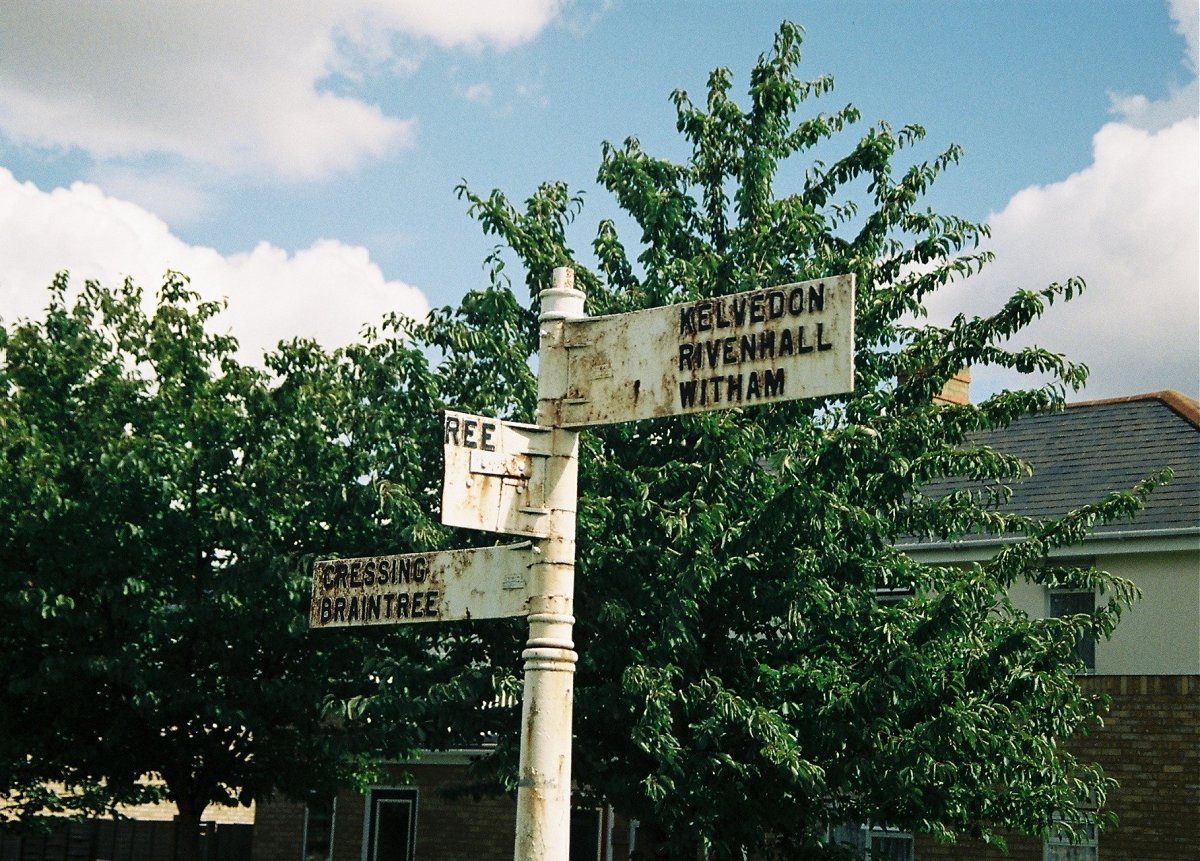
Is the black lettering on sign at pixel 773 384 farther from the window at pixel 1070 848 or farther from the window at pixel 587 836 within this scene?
the window at pixel 587 836

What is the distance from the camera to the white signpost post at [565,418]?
518cm

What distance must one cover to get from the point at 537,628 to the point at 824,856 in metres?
8.51

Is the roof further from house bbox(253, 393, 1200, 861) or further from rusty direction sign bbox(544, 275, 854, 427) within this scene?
rusty direction sign bbox(544, 275, 854, 427)

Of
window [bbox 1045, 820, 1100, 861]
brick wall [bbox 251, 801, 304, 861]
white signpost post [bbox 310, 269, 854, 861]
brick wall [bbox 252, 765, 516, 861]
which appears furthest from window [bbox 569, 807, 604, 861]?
white signpost post [bbox 310, 269, 854, 861]

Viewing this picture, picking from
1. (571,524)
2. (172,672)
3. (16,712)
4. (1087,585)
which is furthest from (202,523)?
(571,524)

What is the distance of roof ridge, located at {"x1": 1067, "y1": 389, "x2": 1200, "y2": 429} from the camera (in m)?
20.7

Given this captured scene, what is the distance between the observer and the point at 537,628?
17.9 ft

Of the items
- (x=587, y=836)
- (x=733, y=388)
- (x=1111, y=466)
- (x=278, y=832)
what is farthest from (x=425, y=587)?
(x=278, y=832)

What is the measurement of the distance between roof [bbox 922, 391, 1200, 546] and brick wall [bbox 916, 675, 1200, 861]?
2079 millimetres

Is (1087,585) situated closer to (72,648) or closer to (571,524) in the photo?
(571,524)

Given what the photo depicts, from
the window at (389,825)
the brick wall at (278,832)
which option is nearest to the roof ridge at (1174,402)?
the window at (389,825)

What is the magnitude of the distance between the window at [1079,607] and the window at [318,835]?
45.0 ft

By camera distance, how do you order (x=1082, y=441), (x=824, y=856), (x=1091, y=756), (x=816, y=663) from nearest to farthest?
1. (x=816, y=663)
2. (x=824, y=856)
3. (x=1091, y=756)
4. (x=1082, y=441)

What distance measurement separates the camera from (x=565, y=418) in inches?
223
